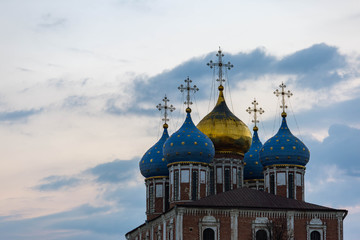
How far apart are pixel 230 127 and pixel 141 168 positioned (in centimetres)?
893

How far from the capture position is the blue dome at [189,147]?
236 ft

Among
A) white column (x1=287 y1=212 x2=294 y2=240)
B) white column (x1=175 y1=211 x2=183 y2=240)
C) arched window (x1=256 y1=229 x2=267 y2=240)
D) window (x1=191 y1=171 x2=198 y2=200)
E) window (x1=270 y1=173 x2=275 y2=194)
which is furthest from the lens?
window (x1=270 y1=173 x2=275 y2=194)

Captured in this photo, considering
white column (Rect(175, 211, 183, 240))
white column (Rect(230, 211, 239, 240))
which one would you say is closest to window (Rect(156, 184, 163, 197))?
white column (Rect(175, 211, 183, 240))

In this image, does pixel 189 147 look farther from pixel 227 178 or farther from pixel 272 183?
pixel 272 183

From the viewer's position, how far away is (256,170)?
81.0 metres

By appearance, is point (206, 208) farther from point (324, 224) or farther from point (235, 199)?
point (324, 224)

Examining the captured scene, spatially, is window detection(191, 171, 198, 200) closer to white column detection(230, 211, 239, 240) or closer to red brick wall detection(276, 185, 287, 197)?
red brick wall detection(276, 185, 287, 197)

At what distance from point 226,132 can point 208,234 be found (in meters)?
13.9

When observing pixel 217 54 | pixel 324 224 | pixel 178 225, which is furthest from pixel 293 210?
pixel 217 54

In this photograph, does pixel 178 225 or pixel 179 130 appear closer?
pixel 178 225

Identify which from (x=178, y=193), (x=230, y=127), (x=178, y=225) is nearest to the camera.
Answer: (x=178, y=225)

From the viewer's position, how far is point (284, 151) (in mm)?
74125

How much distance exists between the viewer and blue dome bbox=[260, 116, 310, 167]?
74062 mm

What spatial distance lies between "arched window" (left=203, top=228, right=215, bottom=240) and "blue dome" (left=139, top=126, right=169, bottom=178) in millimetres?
15077
